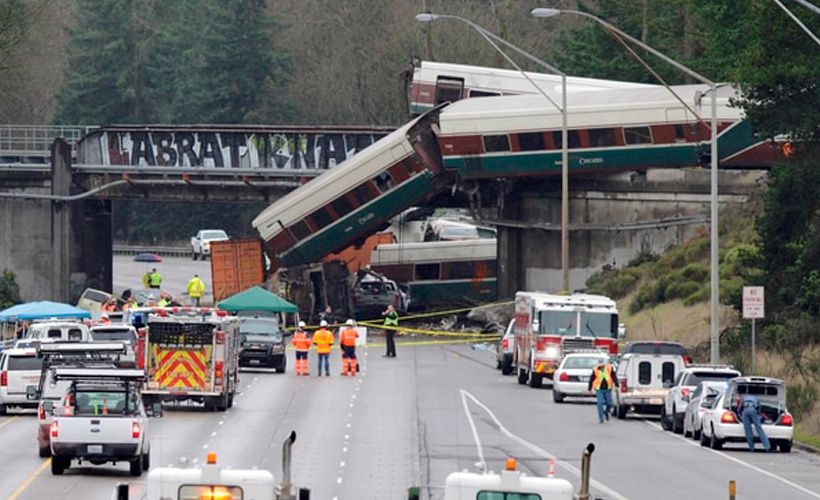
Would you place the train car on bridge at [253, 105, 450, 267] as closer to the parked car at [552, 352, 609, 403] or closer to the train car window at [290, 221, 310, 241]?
the train car window at [290, 221, 310, 241]

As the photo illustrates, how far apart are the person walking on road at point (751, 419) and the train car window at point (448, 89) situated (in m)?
40.0

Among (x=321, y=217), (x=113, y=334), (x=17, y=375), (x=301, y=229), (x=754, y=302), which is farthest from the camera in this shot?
(x=301, y=229)

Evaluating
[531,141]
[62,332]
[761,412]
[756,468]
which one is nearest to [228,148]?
[531,141]

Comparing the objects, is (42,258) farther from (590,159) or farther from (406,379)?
(406,379)

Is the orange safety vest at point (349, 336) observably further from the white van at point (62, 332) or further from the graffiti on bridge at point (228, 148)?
the graffiti on bridge at point (228, 148)

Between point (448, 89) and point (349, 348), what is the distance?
929 inches

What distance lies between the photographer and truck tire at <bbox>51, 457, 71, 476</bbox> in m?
31.0

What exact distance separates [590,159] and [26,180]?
79.7 ft

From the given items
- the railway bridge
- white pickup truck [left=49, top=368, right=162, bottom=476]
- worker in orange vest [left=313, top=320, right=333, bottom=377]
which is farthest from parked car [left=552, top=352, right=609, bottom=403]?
the railway bridge

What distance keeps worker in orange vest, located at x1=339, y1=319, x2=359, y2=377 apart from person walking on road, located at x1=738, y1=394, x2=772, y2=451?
18.2 meters

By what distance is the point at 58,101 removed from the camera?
127m

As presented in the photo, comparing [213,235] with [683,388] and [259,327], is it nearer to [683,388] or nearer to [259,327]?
[259,327]

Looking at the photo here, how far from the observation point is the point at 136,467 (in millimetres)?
30609

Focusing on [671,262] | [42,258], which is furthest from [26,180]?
[671,262]
